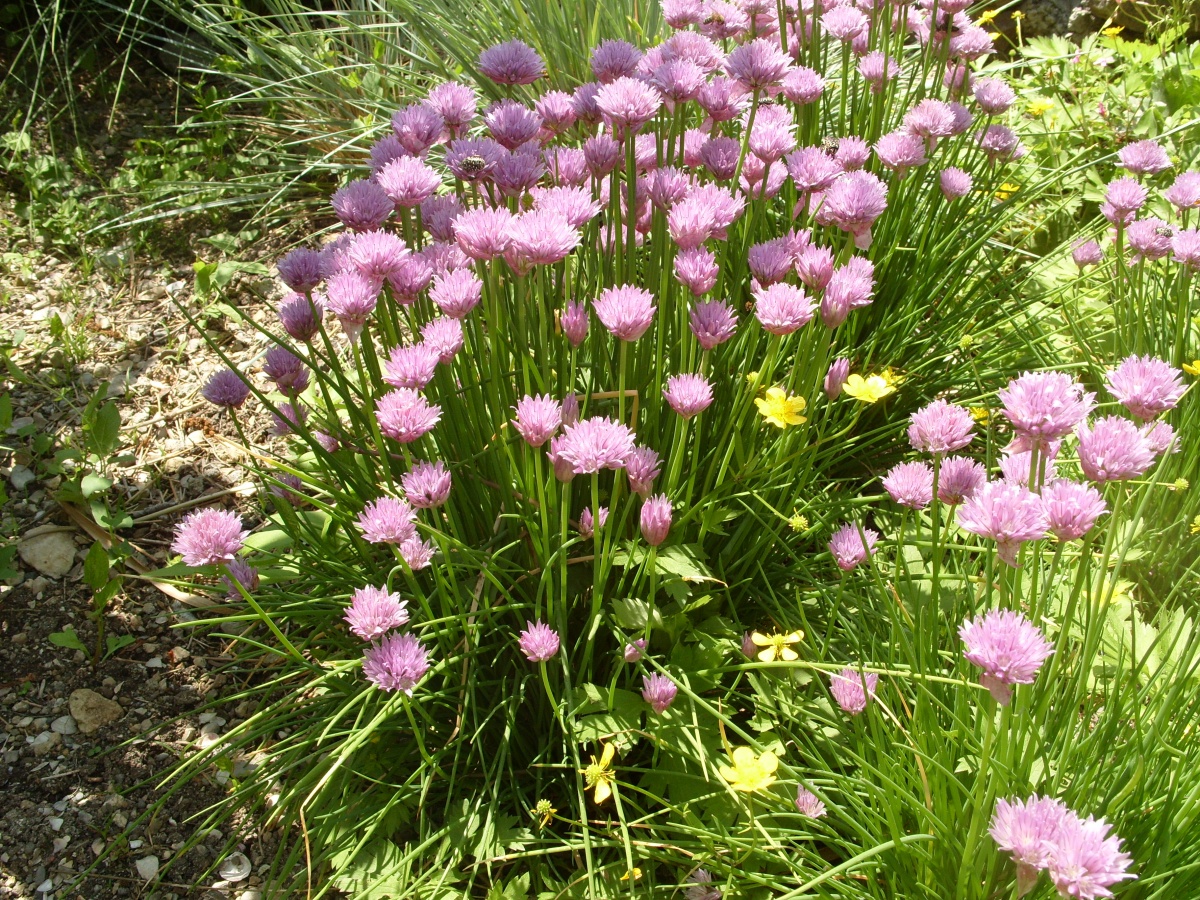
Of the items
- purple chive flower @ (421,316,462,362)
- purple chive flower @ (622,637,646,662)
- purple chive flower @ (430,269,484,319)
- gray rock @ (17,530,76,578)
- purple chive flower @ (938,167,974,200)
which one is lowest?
gray rock @ (17,530,76,578)

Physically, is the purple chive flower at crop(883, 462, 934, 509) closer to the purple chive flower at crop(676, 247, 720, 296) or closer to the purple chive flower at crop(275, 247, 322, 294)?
the purple chive flower at crop(676, 247, 720, 296)

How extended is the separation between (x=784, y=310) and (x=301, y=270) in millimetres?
920

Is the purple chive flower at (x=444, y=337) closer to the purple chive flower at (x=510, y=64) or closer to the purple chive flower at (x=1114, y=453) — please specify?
the purple chive flower at (x=510, y=64)

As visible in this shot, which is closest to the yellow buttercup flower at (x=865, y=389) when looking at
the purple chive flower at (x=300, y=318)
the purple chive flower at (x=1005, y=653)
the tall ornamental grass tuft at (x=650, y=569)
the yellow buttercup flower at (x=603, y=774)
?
the tall ornamental grass tuft at (x=650, y=569)

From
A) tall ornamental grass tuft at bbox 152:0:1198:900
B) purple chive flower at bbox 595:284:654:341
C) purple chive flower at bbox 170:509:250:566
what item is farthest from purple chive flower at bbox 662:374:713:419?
purple chive flower at bbox 170:509:250:566

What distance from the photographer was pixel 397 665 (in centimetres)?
153

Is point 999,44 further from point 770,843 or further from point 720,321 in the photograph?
point 770,843

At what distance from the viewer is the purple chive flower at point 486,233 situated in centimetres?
164

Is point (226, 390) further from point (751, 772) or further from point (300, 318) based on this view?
point (751, 772)

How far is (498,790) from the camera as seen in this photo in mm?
1796

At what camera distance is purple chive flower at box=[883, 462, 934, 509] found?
1.71 metres

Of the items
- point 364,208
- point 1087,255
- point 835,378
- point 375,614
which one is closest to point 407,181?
point 364,208

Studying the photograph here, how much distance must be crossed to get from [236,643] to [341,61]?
3559mm

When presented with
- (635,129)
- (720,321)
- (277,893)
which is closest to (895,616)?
(720,321)
